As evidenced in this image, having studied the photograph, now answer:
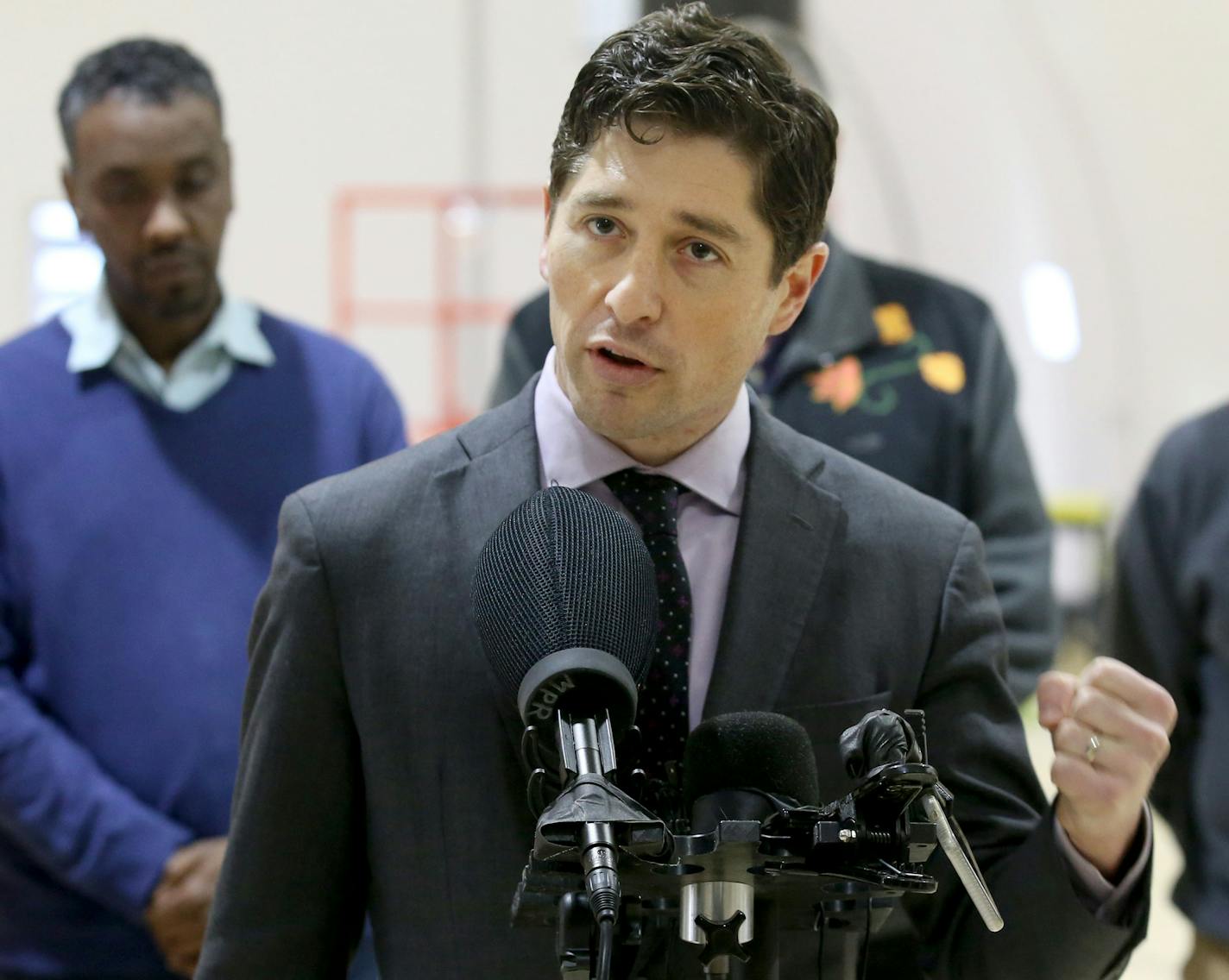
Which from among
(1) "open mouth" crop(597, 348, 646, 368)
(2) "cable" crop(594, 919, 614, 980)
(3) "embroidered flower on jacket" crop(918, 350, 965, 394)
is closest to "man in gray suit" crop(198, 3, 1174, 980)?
(1) "open mouth" crop(597, 348, 646, 368)

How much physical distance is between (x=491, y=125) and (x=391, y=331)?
1.05 meters

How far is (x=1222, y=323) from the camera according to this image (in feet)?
24.7

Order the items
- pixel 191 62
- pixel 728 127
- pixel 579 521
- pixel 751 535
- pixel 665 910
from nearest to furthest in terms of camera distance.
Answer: pixel 665 910 → pixel 579 521 → pixel 728 127 → pixel 751 535 → pixel 191 62

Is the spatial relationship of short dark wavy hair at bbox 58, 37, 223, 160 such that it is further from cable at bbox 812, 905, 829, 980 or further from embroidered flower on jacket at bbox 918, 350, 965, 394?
cable at bbox 812, 905, 829, 980

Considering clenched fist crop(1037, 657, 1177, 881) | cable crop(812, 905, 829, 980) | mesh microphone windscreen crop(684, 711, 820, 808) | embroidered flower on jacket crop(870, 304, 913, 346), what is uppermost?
embroidered flower on jacket crop(870, 304, 913, 346)

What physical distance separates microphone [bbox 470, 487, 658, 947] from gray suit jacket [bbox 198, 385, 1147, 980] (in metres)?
0.23

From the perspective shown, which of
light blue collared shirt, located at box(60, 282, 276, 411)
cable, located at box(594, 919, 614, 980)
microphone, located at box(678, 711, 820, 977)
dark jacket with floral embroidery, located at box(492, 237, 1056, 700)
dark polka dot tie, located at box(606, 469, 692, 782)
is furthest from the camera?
dark jacket with floral embroidery, located at box(492, 237, 1056, 700)

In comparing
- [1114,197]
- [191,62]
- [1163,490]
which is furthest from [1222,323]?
[191,62]

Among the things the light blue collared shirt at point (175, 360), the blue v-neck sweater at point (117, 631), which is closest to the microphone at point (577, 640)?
the blue v-neck sweater at point (117, 631)

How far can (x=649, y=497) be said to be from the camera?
140cm

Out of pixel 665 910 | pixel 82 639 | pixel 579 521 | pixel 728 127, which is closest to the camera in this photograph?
pixel 665 910

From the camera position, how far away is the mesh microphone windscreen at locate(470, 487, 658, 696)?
1053mm

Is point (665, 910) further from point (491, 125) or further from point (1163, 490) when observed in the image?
point (491, 125)

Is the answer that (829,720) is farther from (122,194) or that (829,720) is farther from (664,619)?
(122,194)
